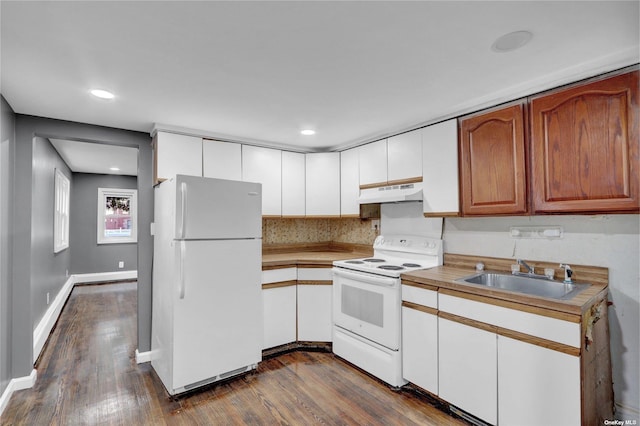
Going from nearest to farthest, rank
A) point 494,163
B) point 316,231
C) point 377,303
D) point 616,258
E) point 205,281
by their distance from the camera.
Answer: point 616,258 → point 494,163 → point 205,281 → point 377,303 → point 316,231

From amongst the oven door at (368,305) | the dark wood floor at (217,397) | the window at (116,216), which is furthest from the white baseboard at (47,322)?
the oven door at (368,305)

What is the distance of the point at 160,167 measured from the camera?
2.89 metres

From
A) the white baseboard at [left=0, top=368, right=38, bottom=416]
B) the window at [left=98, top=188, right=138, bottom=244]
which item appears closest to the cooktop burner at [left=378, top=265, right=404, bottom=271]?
the white baseboard at [left=0, top=368, right=38, bottom=416]

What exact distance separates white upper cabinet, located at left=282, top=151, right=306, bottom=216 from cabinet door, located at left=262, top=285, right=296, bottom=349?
928mm

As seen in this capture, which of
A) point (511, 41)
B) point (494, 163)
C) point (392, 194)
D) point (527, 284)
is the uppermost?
point (511, 41)

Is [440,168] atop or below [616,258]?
atop

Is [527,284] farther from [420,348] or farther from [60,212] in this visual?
[60,212]

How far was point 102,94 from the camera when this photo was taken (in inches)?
87.9

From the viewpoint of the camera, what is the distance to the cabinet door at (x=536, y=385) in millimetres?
1636

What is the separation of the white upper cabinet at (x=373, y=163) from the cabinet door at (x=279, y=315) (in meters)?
1.34

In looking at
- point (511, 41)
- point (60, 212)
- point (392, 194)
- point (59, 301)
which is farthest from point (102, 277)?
point (511, 41)

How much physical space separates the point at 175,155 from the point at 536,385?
3.16 m

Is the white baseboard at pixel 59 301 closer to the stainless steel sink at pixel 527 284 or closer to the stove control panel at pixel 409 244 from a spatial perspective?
the stove control panel at pixel 409 244

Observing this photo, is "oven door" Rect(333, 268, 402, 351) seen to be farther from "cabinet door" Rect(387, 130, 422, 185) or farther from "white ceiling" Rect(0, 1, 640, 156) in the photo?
"white ceiling" Rect(0, 1, 640, 156)
